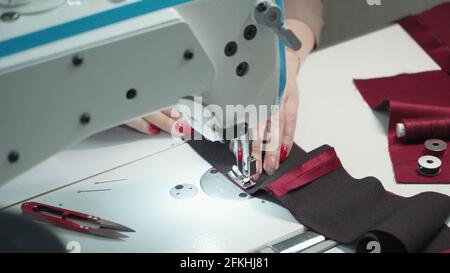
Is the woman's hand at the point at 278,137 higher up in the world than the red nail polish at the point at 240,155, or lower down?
higher up

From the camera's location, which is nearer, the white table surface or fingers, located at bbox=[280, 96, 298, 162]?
the white table surface

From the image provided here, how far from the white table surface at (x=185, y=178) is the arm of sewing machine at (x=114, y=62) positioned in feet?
1.01

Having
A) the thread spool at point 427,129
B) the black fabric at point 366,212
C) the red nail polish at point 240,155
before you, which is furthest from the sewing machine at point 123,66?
the thread spool at point 427,129

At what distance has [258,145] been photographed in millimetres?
1578

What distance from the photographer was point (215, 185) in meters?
1.50

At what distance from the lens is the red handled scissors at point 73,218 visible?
137 centimetres

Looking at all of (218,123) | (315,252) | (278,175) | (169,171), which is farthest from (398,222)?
(169,171)

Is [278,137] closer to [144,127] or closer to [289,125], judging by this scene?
[289,125]

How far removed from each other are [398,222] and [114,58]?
2.07ft

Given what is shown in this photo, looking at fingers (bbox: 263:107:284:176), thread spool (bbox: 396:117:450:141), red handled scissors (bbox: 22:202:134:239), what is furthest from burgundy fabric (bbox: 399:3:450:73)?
red handled scissors (bbox: 22:202:134:239)

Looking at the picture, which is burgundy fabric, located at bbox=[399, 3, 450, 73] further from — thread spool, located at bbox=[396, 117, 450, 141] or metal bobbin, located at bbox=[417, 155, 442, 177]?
metal bobbin, located at bbox=[417, 155, 442, 177]

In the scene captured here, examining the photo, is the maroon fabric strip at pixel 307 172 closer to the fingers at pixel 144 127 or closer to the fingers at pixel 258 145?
the fingers at pixel 258 145

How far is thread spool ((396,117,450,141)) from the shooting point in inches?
64.2

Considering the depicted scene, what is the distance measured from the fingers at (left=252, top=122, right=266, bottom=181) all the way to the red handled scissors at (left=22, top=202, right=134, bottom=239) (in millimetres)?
316
